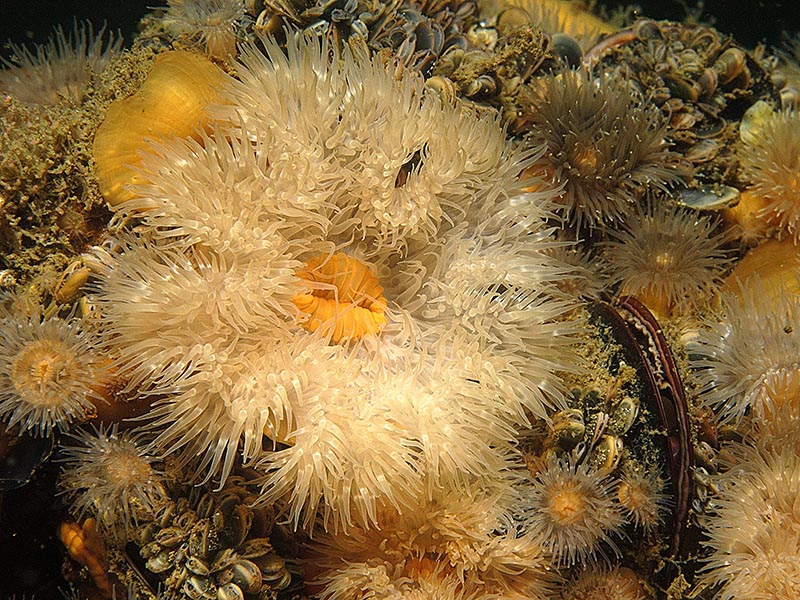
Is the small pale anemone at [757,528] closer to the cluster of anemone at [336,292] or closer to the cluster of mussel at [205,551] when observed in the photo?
the cluster of anemone at [336,292]

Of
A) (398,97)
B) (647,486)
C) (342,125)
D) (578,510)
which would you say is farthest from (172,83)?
(647,486)

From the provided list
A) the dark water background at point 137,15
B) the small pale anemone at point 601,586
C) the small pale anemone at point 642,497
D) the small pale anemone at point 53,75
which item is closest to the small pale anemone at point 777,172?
the small pale anemone at point 642,497

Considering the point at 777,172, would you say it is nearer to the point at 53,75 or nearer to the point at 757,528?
the point at 757,528

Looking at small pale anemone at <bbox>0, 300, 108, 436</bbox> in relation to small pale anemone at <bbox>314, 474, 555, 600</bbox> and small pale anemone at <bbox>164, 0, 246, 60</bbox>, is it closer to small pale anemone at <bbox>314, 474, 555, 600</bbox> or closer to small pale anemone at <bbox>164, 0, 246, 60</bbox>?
small pale anemone at <bbox>314, 474, 555, 600</bbox>

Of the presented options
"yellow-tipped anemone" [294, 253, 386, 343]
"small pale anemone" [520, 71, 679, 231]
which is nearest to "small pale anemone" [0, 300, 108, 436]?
"yellow-tipped anemone" [294, 253, 386, 343]

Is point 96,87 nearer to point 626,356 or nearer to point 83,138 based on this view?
point 83,138
